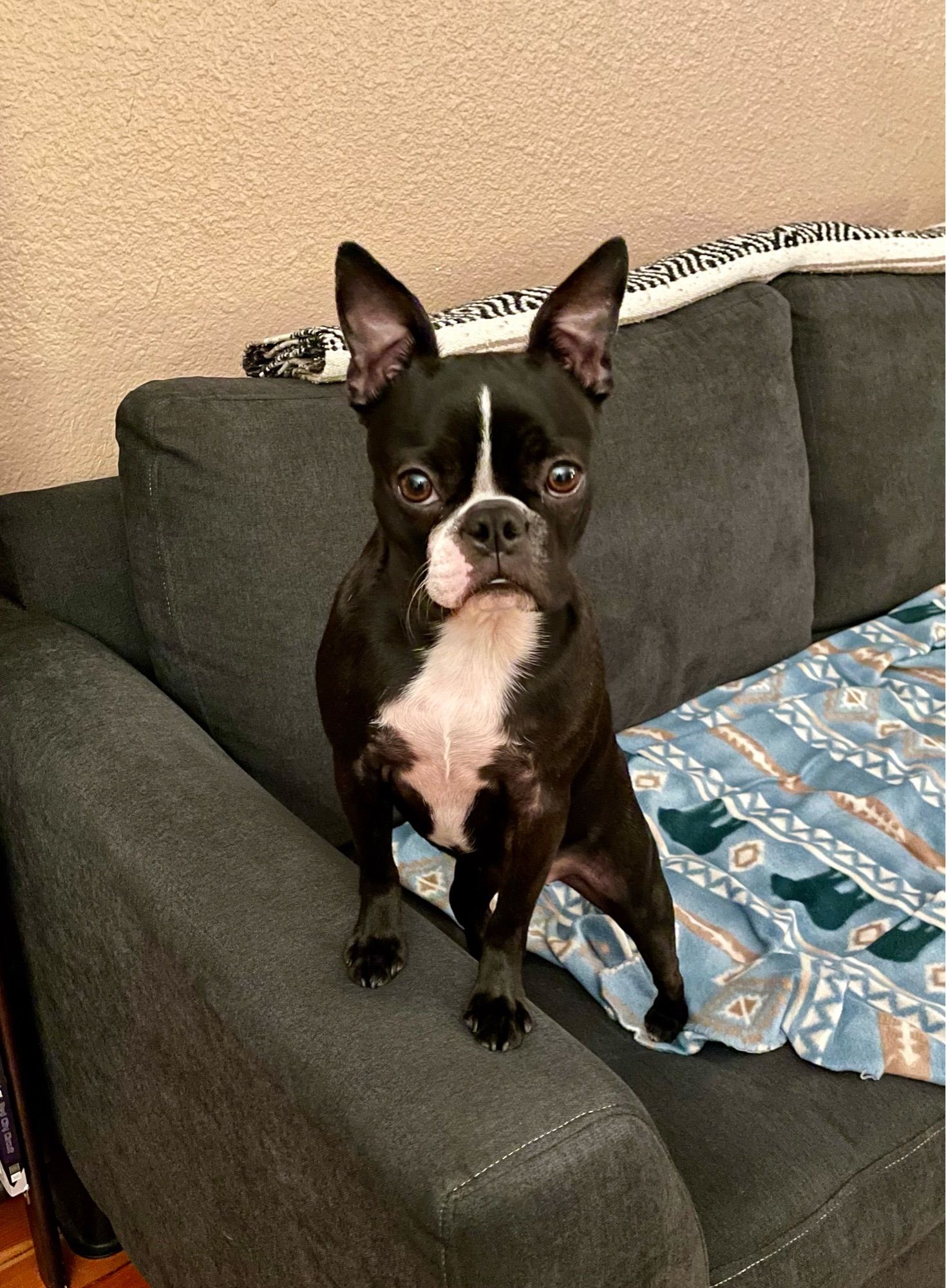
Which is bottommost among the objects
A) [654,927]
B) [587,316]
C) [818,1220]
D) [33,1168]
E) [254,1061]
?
[33,1168]

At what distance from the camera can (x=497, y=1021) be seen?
892 mm

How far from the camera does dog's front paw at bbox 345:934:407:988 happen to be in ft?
3.05

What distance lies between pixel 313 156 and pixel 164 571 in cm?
64

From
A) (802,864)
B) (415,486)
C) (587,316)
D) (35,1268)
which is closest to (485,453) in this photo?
(415,486)

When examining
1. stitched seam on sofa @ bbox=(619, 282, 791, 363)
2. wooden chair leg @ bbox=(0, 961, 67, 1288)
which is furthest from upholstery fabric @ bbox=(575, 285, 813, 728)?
Result: wooden chair leg @ bbox=(0, 961, 67, 1288)

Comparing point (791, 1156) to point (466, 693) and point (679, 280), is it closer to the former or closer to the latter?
point (466, 693)

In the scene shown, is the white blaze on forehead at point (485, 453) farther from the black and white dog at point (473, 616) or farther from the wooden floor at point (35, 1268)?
the wooden floor at point (35, 1268)

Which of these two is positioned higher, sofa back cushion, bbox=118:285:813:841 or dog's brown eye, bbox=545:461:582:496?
dog's brown eye, bbox=545:461:582:496

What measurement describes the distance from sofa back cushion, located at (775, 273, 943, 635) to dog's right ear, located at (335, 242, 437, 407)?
1.15 m

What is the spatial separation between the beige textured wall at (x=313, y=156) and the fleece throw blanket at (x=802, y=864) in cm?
73

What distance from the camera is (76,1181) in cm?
150

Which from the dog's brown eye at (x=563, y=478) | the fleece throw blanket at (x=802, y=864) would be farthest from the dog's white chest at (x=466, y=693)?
the fleece throw blanket at (x=802, y=864)

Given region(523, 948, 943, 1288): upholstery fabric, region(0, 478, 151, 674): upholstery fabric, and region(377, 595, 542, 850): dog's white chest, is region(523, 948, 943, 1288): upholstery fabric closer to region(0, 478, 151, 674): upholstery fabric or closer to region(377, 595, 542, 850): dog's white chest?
region(377, 595, 542, 850): dog's white chest

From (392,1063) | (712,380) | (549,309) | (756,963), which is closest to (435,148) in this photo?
(712,380)
